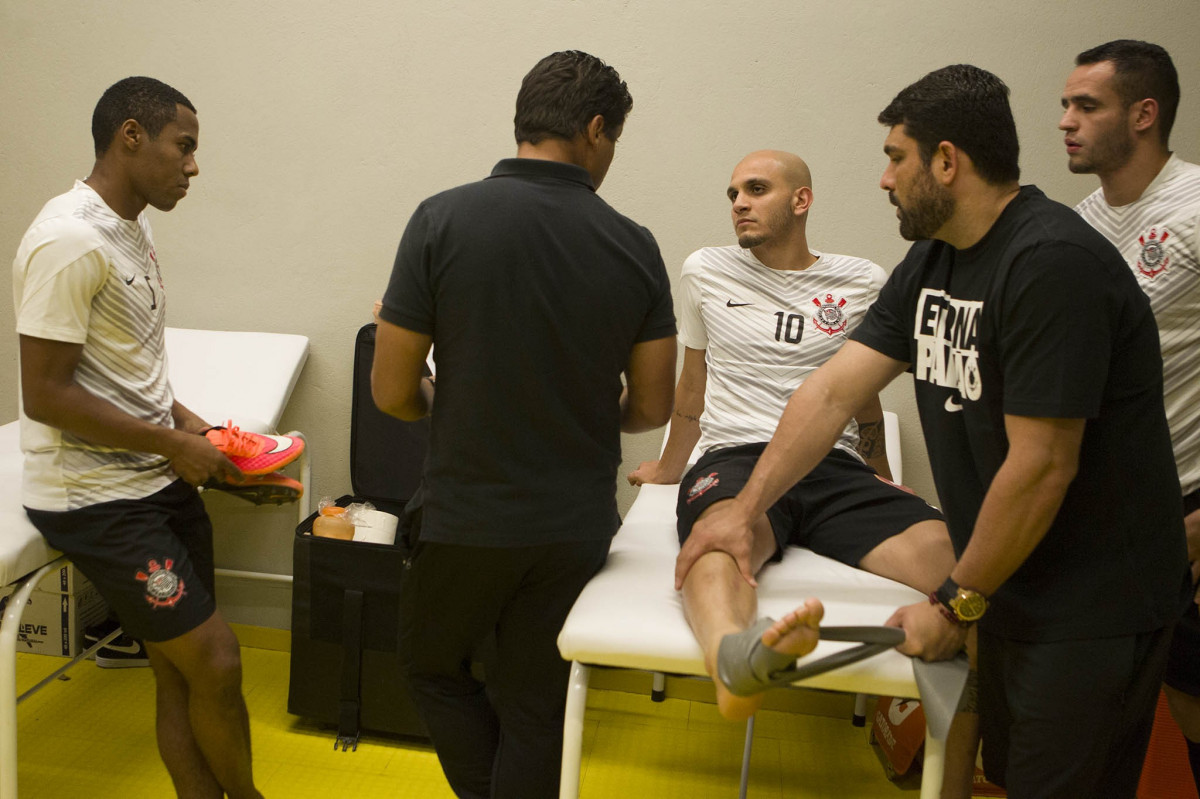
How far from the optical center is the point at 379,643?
7.41 feet

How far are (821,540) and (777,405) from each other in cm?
36

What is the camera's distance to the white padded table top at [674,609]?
1223 millimetres

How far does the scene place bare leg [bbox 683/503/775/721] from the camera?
112 cm

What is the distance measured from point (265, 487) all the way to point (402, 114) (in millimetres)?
1154

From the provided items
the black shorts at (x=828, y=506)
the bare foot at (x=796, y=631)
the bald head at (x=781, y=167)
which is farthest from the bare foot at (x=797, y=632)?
the bald head at (x=781, y=167)

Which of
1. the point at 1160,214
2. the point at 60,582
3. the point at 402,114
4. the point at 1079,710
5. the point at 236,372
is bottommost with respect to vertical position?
the point at 60,582

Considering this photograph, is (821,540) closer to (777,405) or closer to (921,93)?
(777,405)

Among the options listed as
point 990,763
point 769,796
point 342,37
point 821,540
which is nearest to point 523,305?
point 821,540

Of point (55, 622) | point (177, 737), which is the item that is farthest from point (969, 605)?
point (55, 622)

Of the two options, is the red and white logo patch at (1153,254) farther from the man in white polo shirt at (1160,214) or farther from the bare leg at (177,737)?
the bare leg at (177,737)

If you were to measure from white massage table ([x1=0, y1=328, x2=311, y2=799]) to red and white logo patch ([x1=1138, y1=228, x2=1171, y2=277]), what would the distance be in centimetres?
191

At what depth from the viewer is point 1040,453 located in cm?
110

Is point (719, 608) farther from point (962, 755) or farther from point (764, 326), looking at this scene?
point (764, 326)

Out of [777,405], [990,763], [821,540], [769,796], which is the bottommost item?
[769,796]
